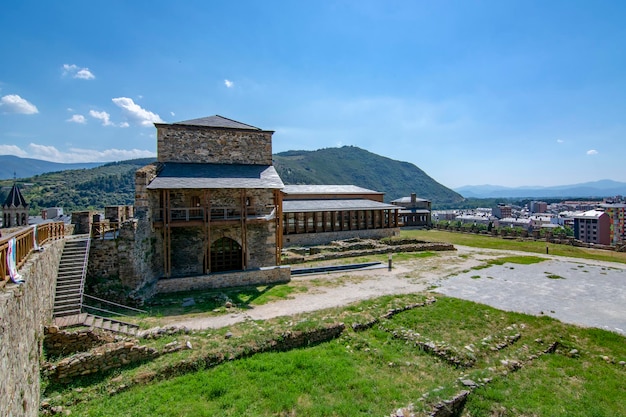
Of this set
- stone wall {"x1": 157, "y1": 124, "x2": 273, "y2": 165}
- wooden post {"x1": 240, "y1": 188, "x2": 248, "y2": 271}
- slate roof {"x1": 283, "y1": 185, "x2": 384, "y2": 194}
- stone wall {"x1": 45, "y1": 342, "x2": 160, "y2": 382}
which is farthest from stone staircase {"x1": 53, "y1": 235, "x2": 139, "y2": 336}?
slate roof {"x1": 283, "y1": 185, "x2": 384, "y2": 194}

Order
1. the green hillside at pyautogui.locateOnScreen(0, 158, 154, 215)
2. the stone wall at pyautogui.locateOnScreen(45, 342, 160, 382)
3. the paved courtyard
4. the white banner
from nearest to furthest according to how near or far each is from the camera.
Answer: the white banner → the stone wall at pyautogui.locateOnScreen(45, 342, 160, 382) → the paved courtyard → the green hillside at pyautogui.locateOnScreen(0, 158, 154, 215)

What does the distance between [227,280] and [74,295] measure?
7.74 metres

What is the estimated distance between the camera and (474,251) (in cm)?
3250

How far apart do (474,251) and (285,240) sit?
1990cm

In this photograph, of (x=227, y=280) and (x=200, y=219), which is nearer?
(x=227, y=280)

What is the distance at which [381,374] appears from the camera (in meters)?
9.21

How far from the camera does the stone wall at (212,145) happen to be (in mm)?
21047

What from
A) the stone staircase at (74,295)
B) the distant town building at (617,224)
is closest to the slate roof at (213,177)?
the stone staircase at (74,295)

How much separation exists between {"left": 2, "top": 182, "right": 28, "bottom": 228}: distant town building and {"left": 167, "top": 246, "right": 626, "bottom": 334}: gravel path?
39.6 m

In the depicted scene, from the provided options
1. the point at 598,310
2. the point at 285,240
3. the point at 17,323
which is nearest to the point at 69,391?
the point at 17,323

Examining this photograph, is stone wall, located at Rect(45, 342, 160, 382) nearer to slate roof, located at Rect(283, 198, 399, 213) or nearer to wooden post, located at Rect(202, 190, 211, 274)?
wooden post, located at Rect(202, 190, 211, 274)

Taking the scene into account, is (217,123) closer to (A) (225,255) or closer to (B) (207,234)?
(B) (207,234)

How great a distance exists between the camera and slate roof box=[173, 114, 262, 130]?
72.1ft

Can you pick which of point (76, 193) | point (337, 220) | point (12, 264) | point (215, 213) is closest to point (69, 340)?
point (12, 264)
